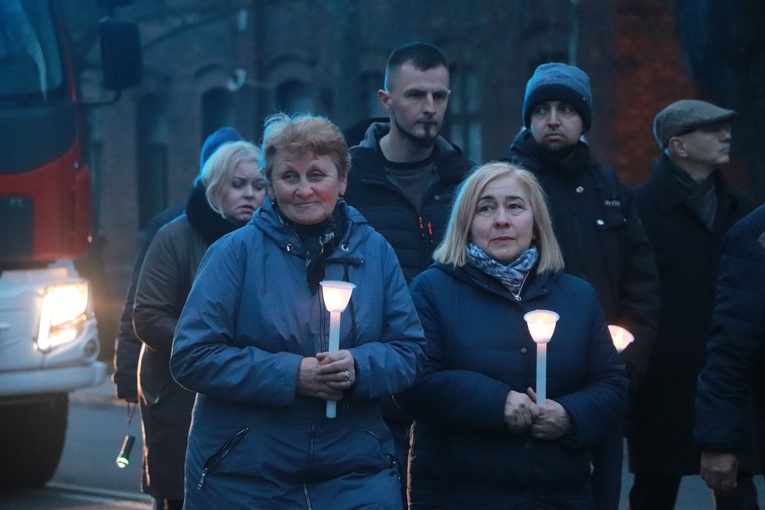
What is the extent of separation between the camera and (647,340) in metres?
5.37

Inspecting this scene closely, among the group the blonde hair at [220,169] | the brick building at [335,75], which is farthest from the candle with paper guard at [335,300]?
the brick building at [335,75]

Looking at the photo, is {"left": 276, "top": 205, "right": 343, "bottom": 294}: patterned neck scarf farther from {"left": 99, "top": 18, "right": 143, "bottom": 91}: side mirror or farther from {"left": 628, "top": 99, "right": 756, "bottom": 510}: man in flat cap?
{"left": 99, "top": 18, "right": 143, "bottom": 91}: side mirror

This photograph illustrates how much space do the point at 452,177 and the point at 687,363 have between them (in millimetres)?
1611

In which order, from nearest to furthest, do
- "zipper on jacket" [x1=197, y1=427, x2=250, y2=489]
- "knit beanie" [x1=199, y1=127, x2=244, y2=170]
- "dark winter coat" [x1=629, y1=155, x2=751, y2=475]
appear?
"zipper on jacket" [x1=197, y1=427, x2=250, y2=489]
"dark winter coat" [x1=629, y1=155, x2=751, y2=475]
"knit beanie" [x1=199, y1=127, x2=244, y2=170]

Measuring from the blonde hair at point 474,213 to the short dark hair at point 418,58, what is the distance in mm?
1179

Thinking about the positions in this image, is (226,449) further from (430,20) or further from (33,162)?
(430,20)

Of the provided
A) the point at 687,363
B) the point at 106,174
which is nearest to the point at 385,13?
the point at 106,174

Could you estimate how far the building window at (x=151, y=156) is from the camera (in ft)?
88.0

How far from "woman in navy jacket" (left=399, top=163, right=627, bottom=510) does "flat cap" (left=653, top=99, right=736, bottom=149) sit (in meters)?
2.12

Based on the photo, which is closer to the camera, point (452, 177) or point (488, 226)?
point (488, 226)

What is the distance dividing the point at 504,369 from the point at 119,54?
5.17 metres

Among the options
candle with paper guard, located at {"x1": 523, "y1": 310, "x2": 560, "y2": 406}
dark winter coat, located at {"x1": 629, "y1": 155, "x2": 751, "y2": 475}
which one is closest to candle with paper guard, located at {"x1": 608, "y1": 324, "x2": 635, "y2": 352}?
candle with paper guard, located at {"x1": 523, "y1": 310, "x2": 560, "y2": 406}

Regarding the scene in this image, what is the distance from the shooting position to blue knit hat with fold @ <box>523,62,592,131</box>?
17.6ft

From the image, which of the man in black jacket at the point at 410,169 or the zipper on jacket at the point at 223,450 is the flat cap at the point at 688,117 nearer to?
the man in black jacket at the point at 410,169
